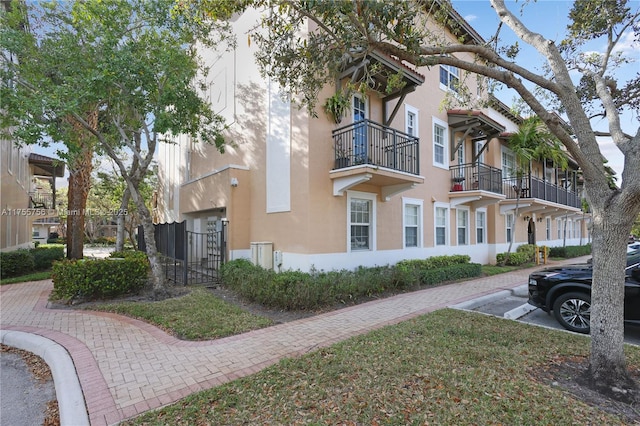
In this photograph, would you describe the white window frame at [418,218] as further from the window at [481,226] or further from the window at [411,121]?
the window at [481,226]

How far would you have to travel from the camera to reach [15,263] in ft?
39.8

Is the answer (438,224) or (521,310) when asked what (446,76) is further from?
(521,310)

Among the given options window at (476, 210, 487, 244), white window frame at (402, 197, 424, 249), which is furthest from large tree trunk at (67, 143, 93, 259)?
window at (476, 210, 487, 244)

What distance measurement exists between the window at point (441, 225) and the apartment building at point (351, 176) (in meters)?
0.04

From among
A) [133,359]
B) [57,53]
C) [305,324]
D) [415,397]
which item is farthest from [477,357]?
[57,53]

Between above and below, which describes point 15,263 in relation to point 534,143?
below

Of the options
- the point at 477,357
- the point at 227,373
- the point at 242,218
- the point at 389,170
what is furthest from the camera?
the point at 242,218

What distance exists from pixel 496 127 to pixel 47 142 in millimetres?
16271

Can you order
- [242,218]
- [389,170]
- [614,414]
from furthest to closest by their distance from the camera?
[242,218], [389,170], [614,414]

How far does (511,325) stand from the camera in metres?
6.04

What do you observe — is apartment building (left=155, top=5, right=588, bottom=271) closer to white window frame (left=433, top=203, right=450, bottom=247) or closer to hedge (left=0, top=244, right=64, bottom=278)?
white window frame (left=433, top=203, right=450, bottom=247)

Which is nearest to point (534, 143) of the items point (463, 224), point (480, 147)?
point (480, 147)

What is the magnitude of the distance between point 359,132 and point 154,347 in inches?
309

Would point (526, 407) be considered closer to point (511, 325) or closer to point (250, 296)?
point (511, 325)
